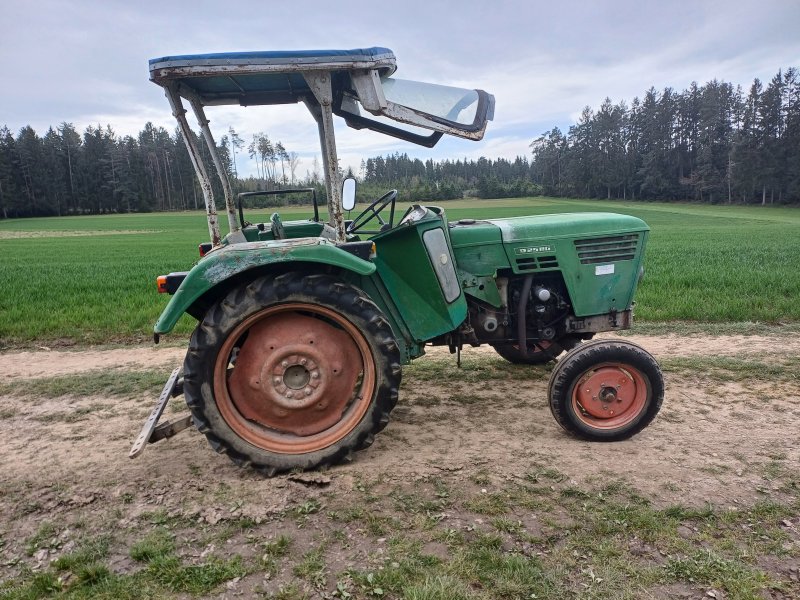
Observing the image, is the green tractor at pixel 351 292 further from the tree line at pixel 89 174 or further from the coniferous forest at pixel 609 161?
the tree line at pixel 89 174

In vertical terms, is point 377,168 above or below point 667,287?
above

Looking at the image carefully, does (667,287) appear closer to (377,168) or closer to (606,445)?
(606,445)

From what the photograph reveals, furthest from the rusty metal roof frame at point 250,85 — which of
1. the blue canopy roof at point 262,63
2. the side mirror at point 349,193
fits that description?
the side mirror at point 349,193

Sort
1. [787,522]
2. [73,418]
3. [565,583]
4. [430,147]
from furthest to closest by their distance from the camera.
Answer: [73,418], [430,147], [787,522], [565,583]

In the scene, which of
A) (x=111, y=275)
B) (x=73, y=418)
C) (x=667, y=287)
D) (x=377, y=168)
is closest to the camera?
(x=73, y=418)

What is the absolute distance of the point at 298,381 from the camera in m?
3.24

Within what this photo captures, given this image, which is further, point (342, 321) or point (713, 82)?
point (713, 82)

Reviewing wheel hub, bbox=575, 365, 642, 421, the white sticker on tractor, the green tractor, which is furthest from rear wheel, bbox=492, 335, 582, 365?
wheel hub, bbox=575, 365, 642, 421

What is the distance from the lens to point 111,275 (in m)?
11.6

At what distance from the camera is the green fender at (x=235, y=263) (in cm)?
294

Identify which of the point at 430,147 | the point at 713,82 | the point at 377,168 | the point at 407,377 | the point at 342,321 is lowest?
the point at 407,377

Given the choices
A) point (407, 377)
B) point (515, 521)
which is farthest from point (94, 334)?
point (515, 521)

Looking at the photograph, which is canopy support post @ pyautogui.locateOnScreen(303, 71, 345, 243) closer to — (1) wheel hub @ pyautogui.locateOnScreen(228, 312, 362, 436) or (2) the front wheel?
(1) wheel hub @ pyautogui.locateOnScreen(228, 312, 362, 436)

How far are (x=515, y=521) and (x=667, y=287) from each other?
7357mm
